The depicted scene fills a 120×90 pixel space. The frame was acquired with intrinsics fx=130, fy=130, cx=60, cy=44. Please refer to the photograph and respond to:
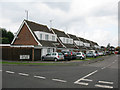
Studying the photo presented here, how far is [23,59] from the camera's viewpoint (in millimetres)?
22734

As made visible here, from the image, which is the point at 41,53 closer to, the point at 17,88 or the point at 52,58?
the point at 52,58

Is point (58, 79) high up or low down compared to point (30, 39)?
down

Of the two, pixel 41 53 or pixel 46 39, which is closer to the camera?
pixel 41 53

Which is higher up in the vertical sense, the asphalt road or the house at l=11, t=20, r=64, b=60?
the house at l=11, t=20, r=64, b=60

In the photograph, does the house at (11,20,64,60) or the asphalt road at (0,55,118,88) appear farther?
the house at (11,20,64,60)

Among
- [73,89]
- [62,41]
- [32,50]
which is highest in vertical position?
[62,41]

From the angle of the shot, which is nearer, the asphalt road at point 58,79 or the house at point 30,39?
the asphalt road at point 58,79

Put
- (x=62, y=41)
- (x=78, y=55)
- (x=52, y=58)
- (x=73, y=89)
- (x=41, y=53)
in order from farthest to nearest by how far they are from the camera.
A: (x=62, y=41), (x=78, y=55), (x=41, y=53), (x=52, y=58), (x=73, y=89)

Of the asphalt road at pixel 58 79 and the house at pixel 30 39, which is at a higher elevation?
the house at pixel 30 39

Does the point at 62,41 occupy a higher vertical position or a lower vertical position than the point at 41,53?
higher

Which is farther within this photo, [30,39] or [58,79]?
[30,39]

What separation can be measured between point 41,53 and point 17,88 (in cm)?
1936

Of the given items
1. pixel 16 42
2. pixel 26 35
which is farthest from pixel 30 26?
pixel 16 42

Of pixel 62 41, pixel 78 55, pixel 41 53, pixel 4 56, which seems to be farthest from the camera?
pixel 62 41
